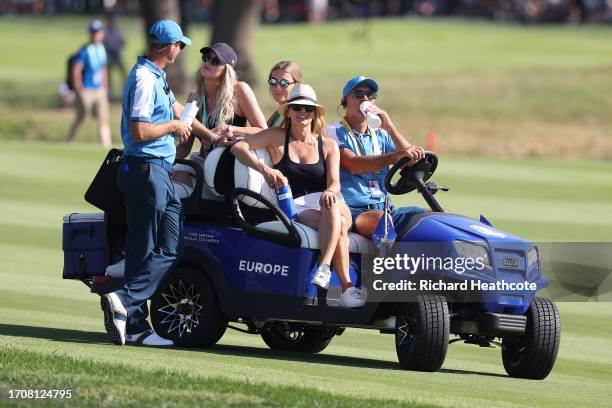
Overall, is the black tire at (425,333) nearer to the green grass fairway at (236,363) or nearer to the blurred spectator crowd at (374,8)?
the green grass fairway at (236,363)

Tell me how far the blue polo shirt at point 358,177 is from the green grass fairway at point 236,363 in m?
1.00

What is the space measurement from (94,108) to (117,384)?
676 inches

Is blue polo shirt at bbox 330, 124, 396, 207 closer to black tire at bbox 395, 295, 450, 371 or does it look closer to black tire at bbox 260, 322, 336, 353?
black tire at bbox 395, 295, 450, 371

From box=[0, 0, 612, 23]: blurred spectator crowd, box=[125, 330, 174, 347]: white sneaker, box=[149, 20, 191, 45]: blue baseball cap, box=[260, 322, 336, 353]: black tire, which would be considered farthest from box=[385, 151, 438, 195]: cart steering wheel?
box=[0, 0, 612, 23]: blurred spectator crowd

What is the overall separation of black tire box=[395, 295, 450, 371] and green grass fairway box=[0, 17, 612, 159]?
1916 centimetres

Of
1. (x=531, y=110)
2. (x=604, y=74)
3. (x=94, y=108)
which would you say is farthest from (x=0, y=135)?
(x=604, y=74)

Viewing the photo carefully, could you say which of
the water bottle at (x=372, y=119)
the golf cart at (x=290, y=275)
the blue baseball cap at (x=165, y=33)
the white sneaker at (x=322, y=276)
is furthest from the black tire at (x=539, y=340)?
the blue baseball cap at (x=165, y=33)

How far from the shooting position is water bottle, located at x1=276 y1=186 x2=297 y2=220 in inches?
356

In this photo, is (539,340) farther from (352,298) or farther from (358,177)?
(358,177)

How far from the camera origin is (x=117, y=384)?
23.7 feet

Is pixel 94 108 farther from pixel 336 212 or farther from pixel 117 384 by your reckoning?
pixel 117 384

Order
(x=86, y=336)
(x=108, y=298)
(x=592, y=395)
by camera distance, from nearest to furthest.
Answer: (x=592, y=395) < (x=108, y=298) < (x=86, y=336)

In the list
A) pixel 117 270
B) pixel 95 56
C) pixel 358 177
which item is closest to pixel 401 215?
pixel 358 177

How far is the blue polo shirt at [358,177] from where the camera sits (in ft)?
31.0
